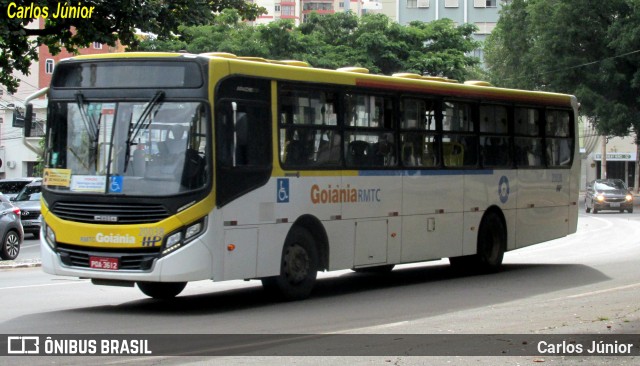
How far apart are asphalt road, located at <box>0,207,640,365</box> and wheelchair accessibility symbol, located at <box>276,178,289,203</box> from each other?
1.37 m

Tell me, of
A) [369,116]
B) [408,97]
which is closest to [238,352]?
[369,116]

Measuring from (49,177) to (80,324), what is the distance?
229 centimetres

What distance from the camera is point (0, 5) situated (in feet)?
70.1

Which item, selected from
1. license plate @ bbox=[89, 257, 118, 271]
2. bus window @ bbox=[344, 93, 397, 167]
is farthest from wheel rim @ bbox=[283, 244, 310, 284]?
license plate @ bbox=[89, 257, 118, 271]

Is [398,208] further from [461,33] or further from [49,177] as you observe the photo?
[461,33]

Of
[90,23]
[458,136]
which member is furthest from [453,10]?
[458,136]

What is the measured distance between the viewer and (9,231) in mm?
23875

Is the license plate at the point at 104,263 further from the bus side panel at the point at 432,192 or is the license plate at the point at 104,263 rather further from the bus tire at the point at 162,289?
the bus side panel at the point at 432,192

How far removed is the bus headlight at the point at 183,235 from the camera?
40.5 ft

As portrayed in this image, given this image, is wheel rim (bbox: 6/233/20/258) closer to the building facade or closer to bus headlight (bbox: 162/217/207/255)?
bus headlight (bbox: 162/217/207/255)

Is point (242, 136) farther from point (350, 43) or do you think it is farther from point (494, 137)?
point (350, 43)

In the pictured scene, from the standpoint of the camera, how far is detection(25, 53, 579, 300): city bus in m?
12.5

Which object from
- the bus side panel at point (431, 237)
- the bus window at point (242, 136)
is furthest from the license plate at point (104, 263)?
the bus side panel at point (431, 237)

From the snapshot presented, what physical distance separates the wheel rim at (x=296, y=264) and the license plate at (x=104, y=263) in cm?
246
